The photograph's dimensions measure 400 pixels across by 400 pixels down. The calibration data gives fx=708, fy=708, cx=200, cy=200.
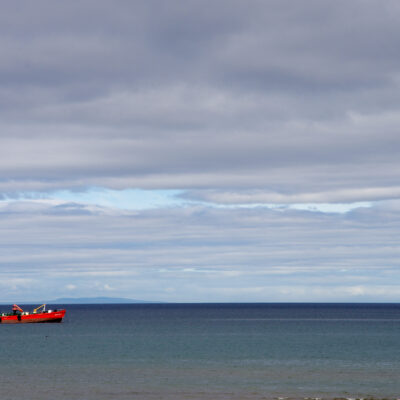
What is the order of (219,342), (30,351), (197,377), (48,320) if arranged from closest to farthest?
(197,377) < (30,351) < (219,342) < (48,320)

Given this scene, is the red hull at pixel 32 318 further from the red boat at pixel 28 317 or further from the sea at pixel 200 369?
the sea at pixel 200 369

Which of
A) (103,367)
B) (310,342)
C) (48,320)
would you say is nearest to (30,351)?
(103,367)

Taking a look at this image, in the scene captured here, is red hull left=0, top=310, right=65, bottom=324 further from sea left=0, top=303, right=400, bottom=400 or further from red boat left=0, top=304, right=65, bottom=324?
sea left=0, top=303, right=400, bottom=400

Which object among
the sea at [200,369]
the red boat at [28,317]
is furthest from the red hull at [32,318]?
the sea at [200,369]

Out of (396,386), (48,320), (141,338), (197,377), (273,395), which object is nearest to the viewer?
(273,395)

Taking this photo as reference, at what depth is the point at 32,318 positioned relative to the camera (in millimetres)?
184375

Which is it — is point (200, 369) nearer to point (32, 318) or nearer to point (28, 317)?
point (28, 317)

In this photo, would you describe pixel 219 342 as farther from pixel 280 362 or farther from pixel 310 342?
pixel 280 362

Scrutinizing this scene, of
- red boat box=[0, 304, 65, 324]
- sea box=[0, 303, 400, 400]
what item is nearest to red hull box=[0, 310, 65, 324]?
red boat box=[0, 304, 65, 324]

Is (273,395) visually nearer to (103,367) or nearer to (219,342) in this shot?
(103,367)

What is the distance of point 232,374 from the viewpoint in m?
70.1

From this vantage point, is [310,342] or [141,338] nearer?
[310,342]

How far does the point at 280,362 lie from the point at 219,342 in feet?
111

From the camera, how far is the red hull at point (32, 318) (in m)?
183
